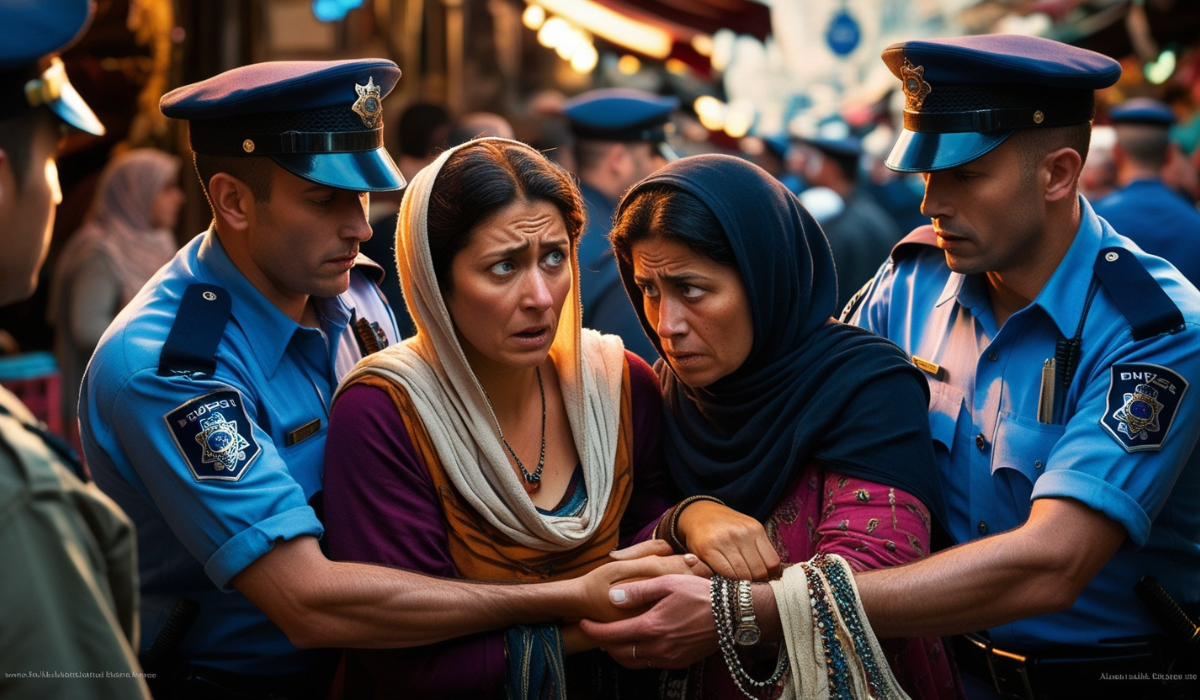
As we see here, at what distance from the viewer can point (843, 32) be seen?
1252 cm

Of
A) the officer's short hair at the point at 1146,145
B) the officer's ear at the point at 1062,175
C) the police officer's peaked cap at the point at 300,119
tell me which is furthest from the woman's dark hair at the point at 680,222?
the officer's short hair at the point at 1146,145

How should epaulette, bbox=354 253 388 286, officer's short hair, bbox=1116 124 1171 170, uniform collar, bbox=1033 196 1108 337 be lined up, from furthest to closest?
officer's short hair, bbox=1116 124 1171 170
epaulette, bbox=354 253 388 286
uniform collar, bbox=1033 196 1108 337

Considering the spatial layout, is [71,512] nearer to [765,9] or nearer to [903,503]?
[903,503]

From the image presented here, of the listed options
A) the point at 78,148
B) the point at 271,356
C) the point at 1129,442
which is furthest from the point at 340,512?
the point at 78,148

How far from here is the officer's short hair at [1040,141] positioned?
251cm

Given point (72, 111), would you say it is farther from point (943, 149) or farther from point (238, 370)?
point (943, 149)

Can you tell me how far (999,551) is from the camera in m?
2.25

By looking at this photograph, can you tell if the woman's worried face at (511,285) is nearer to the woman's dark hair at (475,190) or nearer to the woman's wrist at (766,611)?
the woman's dark hair at (475,190)

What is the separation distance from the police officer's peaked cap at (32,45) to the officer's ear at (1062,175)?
211 cm

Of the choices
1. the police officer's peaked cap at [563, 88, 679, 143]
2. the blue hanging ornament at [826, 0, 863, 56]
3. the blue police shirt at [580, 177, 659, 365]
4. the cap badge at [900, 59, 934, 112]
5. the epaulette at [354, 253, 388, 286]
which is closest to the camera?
the cap badge at [900, 59, 934, 112]

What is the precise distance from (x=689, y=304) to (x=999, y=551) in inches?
33.6

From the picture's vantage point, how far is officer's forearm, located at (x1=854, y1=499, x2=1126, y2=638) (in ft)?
7.25

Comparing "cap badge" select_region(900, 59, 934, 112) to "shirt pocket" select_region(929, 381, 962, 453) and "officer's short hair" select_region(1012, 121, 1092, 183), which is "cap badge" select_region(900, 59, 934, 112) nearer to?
"officer's short hair" select_region(1012, 121, 1092, 183)

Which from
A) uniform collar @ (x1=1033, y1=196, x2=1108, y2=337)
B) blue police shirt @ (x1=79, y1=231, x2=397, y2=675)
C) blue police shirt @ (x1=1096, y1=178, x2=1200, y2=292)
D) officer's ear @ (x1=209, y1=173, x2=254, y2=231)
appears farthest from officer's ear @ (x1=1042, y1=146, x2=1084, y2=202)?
blue police shirt @ (x1=1096, y1=178, x2=1200, y2=292)
